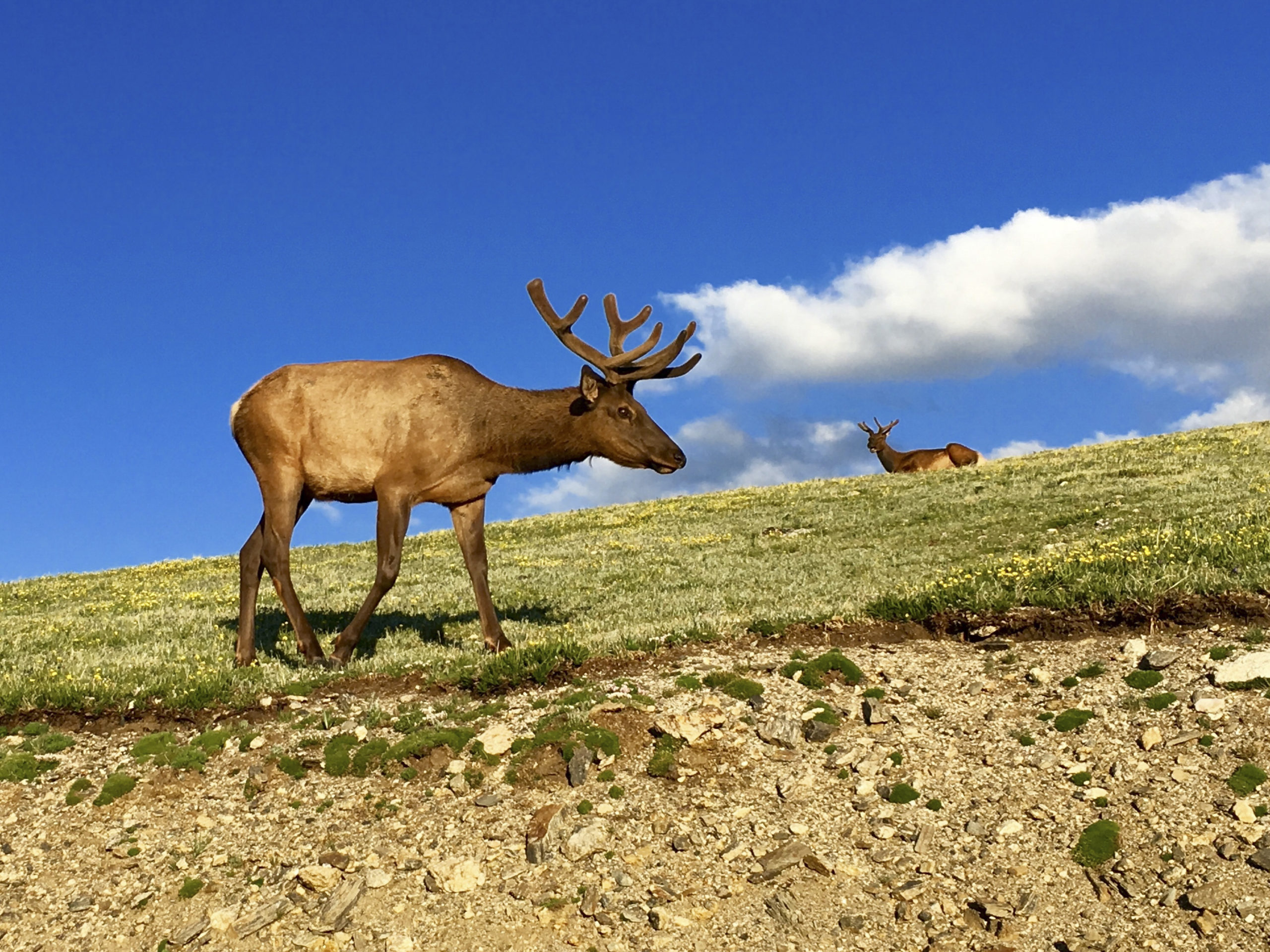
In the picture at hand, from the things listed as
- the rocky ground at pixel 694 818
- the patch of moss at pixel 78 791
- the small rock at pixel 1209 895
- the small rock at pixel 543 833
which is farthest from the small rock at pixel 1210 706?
the patch of moss at pixel 78 791

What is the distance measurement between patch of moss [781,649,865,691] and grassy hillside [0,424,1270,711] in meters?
1.77

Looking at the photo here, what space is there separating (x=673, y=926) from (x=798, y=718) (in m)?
2.72

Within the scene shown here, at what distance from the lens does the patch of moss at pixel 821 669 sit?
31.2 feet

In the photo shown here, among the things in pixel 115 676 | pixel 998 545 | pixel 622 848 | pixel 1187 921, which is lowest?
pixel 1187 921

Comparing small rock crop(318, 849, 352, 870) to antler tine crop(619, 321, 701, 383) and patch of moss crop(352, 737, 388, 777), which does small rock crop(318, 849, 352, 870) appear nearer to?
patch of moss crop(352, 737, 388, 777)

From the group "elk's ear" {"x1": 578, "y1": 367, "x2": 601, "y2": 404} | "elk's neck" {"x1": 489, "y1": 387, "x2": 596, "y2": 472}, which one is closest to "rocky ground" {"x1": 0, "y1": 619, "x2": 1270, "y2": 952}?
"elk's neck" {"x1": 489, "y1": 387, "x2": 596, "y2": 472}

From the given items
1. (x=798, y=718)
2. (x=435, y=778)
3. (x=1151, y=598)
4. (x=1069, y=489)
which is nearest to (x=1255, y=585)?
(x=1151, y=598)

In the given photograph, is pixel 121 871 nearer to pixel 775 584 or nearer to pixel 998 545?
pixel 775 584

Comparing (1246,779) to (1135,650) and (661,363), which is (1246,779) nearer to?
(1135,650)

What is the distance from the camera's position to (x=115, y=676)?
38.8 ft

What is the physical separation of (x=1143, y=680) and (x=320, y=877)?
22.9 feet

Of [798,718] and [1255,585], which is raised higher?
[1255,585]

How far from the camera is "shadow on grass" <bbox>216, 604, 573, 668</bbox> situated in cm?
1356

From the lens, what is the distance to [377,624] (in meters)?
15.7
